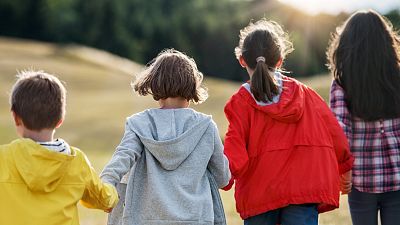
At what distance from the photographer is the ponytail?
433cm

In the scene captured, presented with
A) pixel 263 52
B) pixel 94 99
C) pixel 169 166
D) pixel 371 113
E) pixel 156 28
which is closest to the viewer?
pixel 169 166

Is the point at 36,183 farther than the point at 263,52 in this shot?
No

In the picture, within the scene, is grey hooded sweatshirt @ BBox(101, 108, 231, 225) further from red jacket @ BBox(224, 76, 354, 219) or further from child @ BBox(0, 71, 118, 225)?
child @ BBox(0, 71, 118, 225)

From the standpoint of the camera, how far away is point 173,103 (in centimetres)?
417

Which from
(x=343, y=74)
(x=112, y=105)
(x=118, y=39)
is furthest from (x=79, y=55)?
(x=343, y=74)

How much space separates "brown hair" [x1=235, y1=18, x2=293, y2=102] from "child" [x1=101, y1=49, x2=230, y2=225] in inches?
14.1

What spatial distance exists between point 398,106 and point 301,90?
63 cm

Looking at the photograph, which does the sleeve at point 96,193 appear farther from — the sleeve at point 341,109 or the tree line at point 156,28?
the tree line at point 156,28

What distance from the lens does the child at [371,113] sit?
4492 millimetres

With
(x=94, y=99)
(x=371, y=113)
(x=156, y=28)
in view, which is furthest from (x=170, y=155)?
(x=156, y=28)

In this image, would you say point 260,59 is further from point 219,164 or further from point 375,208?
point 375,208

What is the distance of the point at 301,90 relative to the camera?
4.39 metres

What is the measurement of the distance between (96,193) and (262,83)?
4.06 feet

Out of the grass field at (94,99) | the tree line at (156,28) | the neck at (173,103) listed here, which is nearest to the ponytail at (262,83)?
the neck at (173,103)
